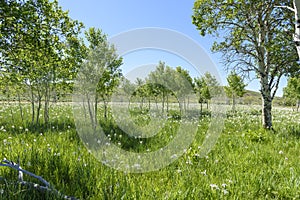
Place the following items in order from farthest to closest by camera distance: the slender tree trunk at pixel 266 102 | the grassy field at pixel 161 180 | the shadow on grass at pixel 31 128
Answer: the slender tree trunk at pixel 266 102, the shadow on grass at pixel 31 128, the grassy field at pixel 161 180

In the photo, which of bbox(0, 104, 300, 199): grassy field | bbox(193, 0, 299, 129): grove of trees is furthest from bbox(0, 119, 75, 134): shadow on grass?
bbox(193, 0, 299, 129): grove of trees

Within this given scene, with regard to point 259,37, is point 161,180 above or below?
below

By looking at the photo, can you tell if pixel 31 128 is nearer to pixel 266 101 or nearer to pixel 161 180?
pixel 161 180

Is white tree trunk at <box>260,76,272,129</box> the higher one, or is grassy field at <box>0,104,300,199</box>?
white tree trunk at <box>260,76,272,129</box>

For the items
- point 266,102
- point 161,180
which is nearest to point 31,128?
point 161,180

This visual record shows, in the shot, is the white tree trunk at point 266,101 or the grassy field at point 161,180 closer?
the grassy field at point 161,180

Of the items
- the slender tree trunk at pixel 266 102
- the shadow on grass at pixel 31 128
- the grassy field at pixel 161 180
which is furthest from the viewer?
the slender tree trunk at pixel 266 102

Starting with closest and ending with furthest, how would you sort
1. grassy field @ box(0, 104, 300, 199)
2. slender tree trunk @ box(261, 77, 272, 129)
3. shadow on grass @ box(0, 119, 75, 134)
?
grassy field @ box(0, 104, 300, 199) < shadow on grass @ box(0, 119, 75, 134) < slender tree trunk @ box(261, 77, 272, 129)

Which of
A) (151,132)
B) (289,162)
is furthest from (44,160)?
(289,162)

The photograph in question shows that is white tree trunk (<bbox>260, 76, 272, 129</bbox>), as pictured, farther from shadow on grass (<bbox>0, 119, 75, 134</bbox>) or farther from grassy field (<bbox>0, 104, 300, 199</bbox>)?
shadow on grass (<bbox>0, 119, 75, 134</bbox>)

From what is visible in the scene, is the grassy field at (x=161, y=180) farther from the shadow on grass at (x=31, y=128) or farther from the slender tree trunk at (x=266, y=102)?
the slender tree trunk at (x=266, y=102)

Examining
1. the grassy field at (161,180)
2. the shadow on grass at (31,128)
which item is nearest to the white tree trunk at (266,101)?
the grassy field at (161,180)

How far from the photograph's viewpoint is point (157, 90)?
65.2ft

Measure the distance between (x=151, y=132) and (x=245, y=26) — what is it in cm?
651
